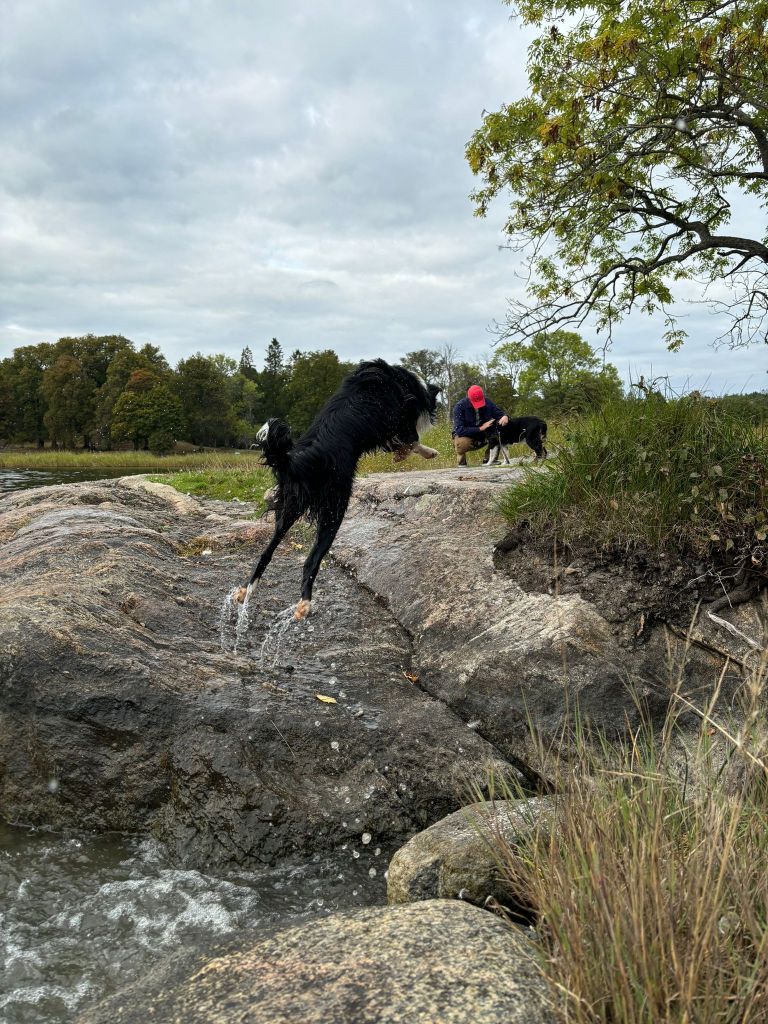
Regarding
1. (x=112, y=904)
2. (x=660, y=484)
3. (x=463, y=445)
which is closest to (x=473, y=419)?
(x=463, y=445)

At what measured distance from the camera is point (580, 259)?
48.2 feet

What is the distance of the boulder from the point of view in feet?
9.65

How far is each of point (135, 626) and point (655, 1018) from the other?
420cm

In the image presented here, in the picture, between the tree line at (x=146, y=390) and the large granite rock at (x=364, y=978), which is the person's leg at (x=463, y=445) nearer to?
the large granite rock at (x=364, y=978)

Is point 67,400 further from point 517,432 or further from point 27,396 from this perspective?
point 517,432

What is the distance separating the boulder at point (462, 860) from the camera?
2.94 meters

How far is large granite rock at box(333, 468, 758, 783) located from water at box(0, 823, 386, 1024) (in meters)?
1.30

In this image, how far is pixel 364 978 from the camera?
6.63 feet

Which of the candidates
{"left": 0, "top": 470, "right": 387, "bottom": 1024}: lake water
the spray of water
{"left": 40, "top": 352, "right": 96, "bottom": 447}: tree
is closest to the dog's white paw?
the spray of water

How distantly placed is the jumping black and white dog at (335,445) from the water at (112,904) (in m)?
1.52

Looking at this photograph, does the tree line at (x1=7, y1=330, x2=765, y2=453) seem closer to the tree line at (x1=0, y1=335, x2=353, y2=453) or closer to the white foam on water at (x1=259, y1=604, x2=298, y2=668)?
the tree line at (x1=0, y1=335, x2=353, y2=453)

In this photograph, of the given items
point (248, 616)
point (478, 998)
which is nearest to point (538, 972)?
point (478, 998)

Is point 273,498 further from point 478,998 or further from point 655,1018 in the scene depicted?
point 655,1018

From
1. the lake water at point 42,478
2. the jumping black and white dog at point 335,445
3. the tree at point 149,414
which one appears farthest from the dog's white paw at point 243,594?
the tree at point 149,414
